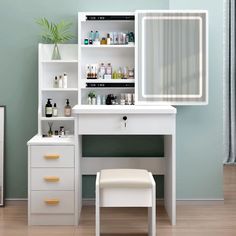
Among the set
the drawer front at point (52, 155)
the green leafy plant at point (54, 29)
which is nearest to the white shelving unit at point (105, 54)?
the green leafy plant at point (54, 29)

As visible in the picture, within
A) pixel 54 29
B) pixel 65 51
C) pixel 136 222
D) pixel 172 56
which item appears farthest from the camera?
pixel 65 51

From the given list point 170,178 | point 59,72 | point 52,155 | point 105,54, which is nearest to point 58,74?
point 59,72

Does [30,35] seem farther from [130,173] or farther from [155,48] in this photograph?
[130,173]

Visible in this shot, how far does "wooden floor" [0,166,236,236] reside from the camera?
369 centimetres

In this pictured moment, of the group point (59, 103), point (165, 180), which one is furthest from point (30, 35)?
point (165, 180)

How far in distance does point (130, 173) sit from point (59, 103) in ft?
4.03

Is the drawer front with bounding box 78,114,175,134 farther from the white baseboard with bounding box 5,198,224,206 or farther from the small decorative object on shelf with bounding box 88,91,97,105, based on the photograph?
the white baseboard with bounding box 5,198,224,206

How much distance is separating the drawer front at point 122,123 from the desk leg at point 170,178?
0.38 feet

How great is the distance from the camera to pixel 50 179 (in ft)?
12.6

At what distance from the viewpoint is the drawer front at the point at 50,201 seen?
385 cm

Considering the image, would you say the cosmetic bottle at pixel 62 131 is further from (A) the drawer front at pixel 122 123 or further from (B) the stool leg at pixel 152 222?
(B) the stool leg at pixel 152 222

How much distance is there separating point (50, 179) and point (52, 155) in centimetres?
18

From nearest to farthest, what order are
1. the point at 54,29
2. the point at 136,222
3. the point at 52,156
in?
the point at 52,156 < the point at 136,222 < the point at 54,29

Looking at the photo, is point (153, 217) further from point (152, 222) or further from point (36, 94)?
point (36, 94)
